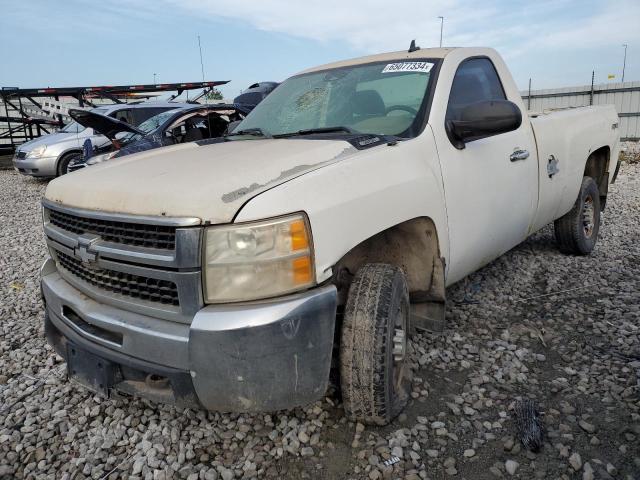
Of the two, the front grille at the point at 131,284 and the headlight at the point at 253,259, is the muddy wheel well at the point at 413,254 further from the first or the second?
the front grille at the point at 131,284

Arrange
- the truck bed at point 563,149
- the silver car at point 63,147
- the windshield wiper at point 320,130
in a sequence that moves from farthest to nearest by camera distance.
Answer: the silver car at point 63,147
the truck bed at point 563,149
the windshield wiper at point 320,130

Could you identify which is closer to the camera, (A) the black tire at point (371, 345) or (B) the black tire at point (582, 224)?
(A) the black tire at point (371, 345)

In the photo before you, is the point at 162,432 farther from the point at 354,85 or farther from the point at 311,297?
the point at 354,85

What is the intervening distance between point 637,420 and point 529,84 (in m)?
18.4

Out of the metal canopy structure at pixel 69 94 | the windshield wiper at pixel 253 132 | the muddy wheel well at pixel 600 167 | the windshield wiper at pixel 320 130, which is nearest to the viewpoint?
the windshield wiper at pixel 320 130

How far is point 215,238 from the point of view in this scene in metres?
1.74

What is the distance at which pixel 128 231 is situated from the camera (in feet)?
6.33

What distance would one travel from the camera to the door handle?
319cm

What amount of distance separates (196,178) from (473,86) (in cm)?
209

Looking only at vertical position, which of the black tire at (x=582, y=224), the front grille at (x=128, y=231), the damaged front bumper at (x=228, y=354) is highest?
the front grille at (x=128, y=231)

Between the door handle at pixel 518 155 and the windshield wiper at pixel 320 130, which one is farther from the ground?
the windshield wiper at pixel 320 130

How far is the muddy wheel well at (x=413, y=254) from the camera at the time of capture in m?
2.46

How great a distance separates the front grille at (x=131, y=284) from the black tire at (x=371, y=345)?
73 centimetres

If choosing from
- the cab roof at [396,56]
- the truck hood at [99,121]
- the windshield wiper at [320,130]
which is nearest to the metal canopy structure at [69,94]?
the truck hood at [99,121]
